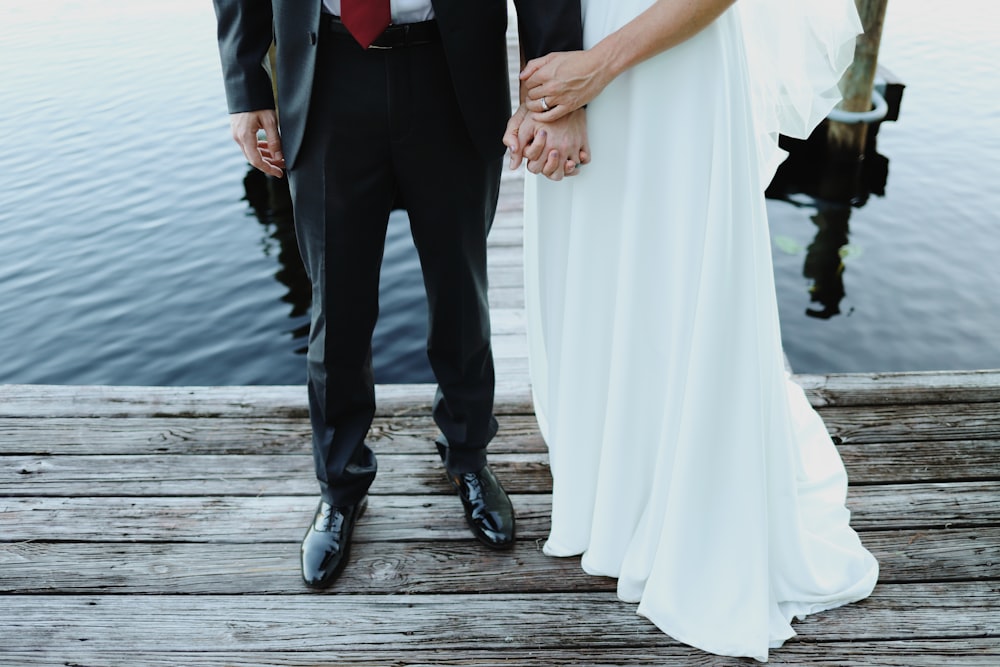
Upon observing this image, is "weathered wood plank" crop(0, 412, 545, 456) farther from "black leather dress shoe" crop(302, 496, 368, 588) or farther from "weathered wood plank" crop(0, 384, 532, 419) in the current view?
"black leather dress shoe" crop(302, 496, 368, 588)

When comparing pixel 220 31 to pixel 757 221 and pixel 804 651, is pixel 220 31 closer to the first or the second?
pixel 757 221

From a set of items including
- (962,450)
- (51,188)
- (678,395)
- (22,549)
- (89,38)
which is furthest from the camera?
(89,38)

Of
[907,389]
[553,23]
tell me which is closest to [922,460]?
[907,389]

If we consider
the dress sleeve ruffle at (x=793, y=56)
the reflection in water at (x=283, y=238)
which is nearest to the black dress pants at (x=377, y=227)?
the dress sleeve ruffle at (x=793, y=56)

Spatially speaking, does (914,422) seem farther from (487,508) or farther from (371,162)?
(371,162)

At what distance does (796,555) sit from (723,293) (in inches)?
23.6

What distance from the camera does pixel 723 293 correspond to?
158 cm

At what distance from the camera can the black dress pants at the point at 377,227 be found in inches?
62.8

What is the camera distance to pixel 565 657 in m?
1.67

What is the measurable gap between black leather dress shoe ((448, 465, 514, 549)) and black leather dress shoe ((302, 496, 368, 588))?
28cm

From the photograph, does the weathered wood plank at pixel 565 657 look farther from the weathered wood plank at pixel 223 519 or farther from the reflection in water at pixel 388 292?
the reflection in water at pixel 388 292

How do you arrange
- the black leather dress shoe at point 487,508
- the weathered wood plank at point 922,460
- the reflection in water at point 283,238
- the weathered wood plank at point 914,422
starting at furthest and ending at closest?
the reflection in water at point 283,238 → the weathered wood plank at point 914,422 → the weathered wood plank at point 922,460 → the black leather dress shoe at point 487,508

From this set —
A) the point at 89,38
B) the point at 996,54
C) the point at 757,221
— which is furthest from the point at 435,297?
the point at 89,38

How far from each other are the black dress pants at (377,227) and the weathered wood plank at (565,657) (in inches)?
15.7
